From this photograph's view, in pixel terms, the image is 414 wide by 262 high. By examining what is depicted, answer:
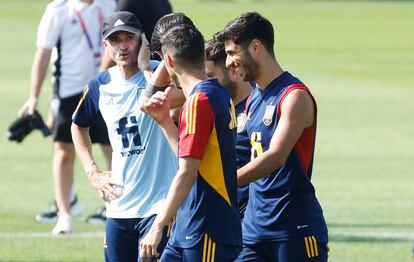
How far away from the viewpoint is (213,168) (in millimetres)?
7660

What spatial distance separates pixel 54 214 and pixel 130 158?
5729 millimetres

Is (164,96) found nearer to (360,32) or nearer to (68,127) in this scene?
(68,127)

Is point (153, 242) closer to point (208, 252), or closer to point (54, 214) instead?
point (208, 252)

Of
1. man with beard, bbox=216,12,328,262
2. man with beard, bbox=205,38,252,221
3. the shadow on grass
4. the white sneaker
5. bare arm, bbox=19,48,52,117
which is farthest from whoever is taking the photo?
the shadow on grass

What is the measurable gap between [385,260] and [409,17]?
139 feet

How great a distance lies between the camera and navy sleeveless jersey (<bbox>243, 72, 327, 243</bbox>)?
27.4 feet

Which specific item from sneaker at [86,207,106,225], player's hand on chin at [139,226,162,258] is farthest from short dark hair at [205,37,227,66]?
sneaker at [86,207,106,225]

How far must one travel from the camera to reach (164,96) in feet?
26.0

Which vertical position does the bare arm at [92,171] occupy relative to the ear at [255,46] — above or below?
below

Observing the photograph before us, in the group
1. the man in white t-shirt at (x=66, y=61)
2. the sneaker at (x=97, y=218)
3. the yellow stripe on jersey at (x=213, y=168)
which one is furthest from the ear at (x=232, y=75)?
the sneaker at (x=97, y=218)

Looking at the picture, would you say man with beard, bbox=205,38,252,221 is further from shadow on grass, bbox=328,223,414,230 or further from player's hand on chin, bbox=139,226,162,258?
shadow on grass, bbox=328,223,414,230

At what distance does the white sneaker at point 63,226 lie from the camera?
44.2ft

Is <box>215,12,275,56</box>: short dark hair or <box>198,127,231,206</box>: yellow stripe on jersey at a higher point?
<box>215,12,275,56</box>: short dark hair

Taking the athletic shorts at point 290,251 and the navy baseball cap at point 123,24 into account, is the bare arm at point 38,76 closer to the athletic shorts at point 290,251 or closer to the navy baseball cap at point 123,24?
the navy baseball cap at point 123,24
